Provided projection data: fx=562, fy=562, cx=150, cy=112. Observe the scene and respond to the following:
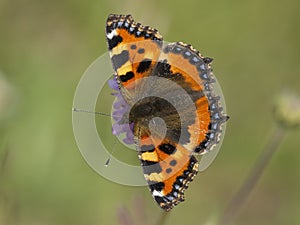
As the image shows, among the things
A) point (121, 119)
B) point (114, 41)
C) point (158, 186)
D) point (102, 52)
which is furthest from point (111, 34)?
point (102, 52)

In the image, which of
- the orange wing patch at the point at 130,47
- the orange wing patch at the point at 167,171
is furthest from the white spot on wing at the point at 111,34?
the orange wing patch at the point at 167,171

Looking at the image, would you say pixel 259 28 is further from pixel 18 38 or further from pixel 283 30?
pixel 18 38

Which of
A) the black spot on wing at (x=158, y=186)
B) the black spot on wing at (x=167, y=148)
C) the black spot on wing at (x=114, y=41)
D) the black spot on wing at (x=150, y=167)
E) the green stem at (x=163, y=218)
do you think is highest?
the black spot on wing at (x=114, y=41)

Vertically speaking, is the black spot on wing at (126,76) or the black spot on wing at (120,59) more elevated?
the black spot on wing at (120,59)

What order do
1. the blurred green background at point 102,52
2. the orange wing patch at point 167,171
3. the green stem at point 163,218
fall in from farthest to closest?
1. the blurred green background at point 102,52
2. the green stem at point 163,218
3. the orange wing patch at point 167,171

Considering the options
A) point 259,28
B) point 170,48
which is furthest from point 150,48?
point 259,28

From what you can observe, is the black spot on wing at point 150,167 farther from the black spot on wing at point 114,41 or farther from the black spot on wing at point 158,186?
the black spot on wing at point 114,41
